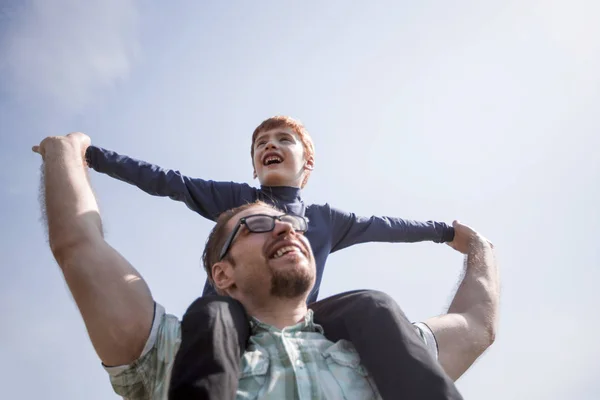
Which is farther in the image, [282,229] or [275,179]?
[275,179]

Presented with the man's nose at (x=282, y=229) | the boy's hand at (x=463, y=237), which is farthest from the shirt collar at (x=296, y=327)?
the boy's hand at (x=463, y=237)

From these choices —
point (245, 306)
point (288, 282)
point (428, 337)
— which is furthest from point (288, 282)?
point (428, 337)

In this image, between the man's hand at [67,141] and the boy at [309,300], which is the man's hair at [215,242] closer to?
the boy at [309,300]

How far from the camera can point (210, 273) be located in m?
3.18

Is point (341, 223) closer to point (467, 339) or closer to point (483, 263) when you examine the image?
point (483, 263)

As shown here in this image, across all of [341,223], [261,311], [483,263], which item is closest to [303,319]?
[261,311]

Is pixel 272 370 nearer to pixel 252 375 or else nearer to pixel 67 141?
pixel 252 375

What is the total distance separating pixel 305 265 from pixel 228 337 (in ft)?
2.26

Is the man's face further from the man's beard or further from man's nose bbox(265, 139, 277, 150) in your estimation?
man's nose bbox(265, 139, 277, 150)

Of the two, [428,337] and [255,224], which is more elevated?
[255,224]

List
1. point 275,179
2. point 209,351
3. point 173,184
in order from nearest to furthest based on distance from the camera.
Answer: point 209,351 → point 173,184 → point 275,179

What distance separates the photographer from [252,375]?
2283mm

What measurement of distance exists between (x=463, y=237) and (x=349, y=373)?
2.41m

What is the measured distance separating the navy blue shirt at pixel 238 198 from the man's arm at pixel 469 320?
1.03m
